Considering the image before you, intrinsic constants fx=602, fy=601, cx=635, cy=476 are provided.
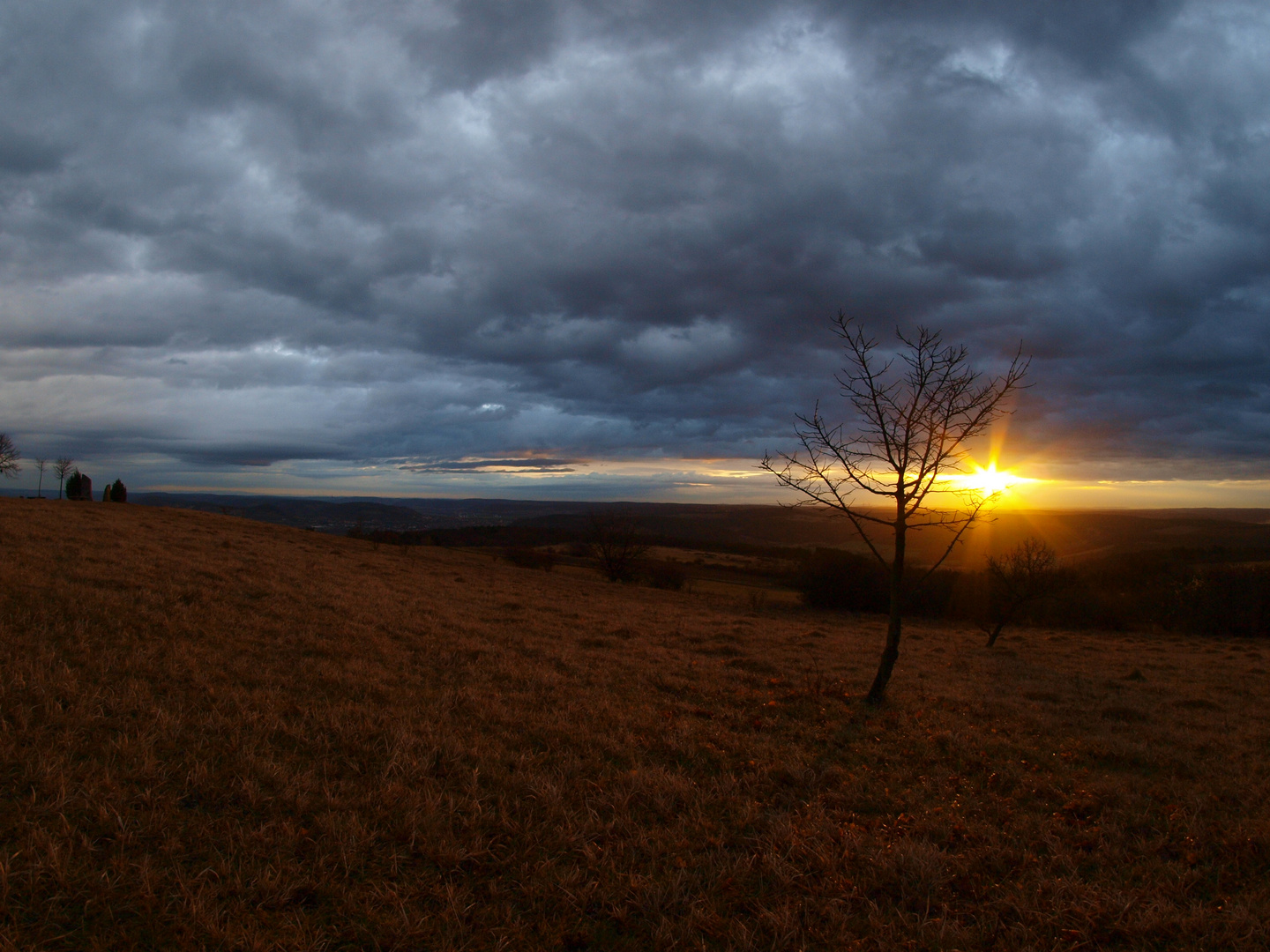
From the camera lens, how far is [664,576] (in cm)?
5578

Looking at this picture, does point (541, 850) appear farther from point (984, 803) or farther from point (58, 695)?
point (58, 695)

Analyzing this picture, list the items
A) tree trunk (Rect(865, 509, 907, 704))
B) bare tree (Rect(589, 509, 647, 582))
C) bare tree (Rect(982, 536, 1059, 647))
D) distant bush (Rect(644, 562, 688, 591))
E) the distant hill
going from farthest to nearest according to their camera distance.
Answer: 1. the distant hill
2. distant bush (Rect(644, 562, 688, 591))
3. bare tree (Rect(589, 509, 647, 582))
4. bare tree (Rect(982, 536, 1059, 647))
5. tree trunk (Rect(865, 509, 907, 704))

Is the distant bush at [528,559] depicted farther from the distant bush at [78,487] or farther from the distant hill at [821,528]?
the distant bush at [78,487]

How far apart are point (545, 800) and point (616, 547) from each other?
49.7 meters

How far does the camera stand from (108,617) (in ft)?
28.2

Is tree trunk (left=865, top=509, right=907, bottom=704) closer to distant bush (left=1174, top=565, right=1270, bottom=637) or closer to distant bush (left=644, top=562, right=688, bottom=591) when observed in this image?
distant bush (left=644, top=562, right=688, bottom=591)

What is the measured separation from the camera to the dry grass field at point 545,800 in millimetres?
3928

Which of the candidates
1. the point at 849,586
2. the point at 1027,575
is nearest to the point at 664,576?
the point at 849,586

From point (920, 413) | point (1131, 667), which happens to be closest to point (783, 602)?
point (1131, 667)

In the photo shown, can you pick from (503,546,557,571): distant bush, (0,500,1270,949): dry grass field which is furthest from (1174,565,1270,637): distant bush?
(503,546,557,571): distant bush

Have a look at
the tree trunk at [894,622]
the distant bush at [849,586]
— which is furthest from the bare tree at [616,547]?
the tree trunk at [894,622]

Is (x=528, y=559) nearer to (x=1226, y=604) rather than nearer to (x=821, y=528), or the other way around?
(x=1226, y=604)

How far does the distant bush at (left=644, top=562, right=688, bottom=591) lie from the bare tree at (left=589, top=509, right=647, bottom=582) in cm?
163

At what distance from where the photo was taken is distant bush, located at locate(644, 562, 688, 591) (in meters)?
55.2
